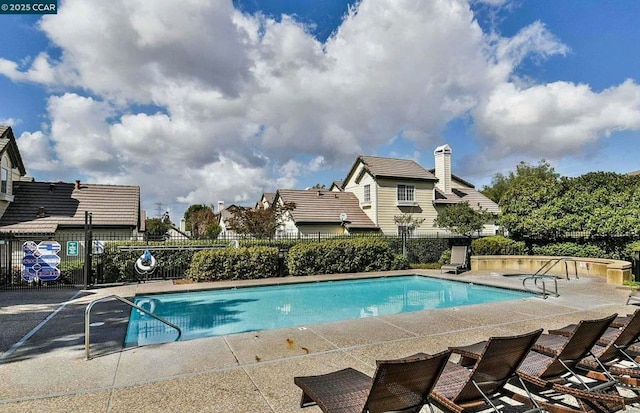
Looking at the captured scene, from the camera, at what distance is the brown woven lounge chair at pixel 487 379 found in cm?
309

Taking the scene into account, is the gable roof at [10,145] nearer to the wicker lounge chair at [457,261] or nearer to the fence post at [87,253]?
the fence post at [87,253]

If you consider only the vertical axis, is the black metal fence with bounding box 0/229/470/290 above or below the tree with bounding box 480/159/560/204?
below

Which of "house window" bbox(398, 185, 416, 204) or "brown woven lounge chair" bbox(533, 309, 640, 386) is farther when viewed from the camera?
"house window" bbox(398, 185, 416, 204)

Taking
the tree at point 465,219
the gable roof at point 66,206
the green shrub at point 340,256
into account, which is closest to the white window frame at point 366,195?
the tree at point 465,219

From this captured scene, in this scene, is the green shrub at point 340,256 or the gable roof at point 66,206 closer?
the green shrub at point 340,256

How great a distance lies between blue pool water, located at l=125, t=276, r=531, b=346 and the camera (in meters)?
8.87

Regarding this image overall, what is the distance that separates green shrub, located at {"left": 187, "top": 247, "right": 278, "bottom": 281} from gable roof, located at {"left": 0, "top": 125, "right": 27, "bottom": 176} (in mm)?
10452

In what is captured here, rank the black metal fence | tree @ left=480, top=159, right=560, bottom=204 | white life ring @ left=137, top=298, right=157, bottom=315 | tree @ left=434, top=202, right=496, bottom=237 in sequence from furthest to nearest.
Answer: tree @ left=480, top=159, right=560, bottom=204 < tree @ left=434, top=202, right=496, bottom=237 < the black metal fence < white life ring @ left=137, top=298, right=157, bottom=315

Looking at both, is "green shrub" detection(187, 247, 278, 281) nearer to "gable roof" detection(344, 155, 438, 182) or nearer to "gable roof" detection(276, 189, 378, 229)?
"gable roof" detection(276, 189, 378, 229)

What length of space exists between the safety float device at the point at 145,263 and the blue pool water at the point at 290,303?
118 inches

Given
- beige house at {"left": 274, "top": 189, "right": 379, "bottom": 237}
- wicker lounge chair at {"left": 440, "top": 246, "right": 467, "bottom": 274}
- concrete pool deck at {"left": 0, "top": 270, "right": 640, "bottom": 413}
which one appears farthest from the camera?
beige house at {"left": 274, "top": 189, "right": 379, "bottom": 237}

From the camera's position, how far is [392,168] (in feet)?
89.4

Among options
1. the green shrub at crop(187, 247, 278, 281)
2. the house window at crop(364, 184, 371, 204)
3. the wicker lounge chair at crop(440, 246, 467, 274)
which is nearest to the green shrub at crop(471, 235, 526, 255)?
the wicker lounge chair at crop(440, 246, 467, 274)

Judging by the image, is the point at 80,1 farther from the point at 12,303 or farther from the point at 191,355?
the point at 191,355
